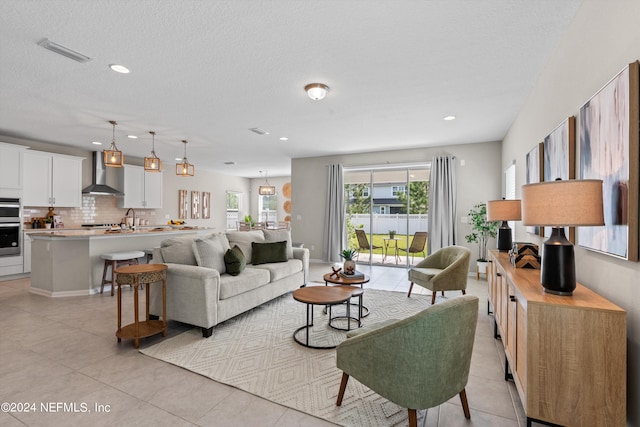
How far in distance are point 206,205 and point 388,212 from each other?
630 cm

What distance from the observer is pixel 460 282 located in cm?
404

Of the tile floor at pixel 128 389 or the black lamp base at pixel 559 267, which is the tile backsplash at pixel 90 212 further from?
the black lamp base at pixel 559 267

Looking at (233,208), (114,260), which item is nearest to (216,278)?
(114,260)

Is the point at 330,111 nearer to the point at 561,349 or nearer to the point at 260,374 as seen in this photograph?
the point at 260,374

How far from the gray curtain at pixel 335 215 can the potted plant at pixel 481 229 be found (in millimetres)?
2745

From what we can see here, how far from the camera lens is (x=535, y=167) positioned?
3068 millimetres

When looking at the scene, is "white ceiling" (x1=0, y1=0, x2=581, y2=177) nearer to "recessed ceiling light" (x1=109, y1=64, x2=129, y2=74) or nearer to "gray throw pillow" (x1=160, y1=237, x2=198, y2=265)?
"recessed ceiling light" (x1=109, y1=64, x2=129, y2=74)

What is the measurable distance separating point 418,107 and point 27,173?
23.4ft

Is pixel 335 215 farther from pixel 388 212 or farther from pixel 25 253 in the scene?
pixel 25 253

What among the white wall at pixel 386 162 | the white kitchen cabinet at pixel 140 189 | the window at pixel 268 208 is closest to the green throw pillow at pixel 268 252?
the white wall at pixel 386 162

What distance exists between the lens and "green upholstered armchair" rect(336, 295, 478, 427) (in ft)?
5.16

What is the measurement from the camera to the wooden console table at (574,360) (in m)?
1.38

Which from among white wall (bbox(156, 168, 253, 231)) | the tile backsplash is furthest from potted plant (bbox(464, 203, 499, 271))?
the tile backsplash

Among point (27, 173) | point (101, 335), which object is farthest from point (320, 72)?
point (27, 173)
